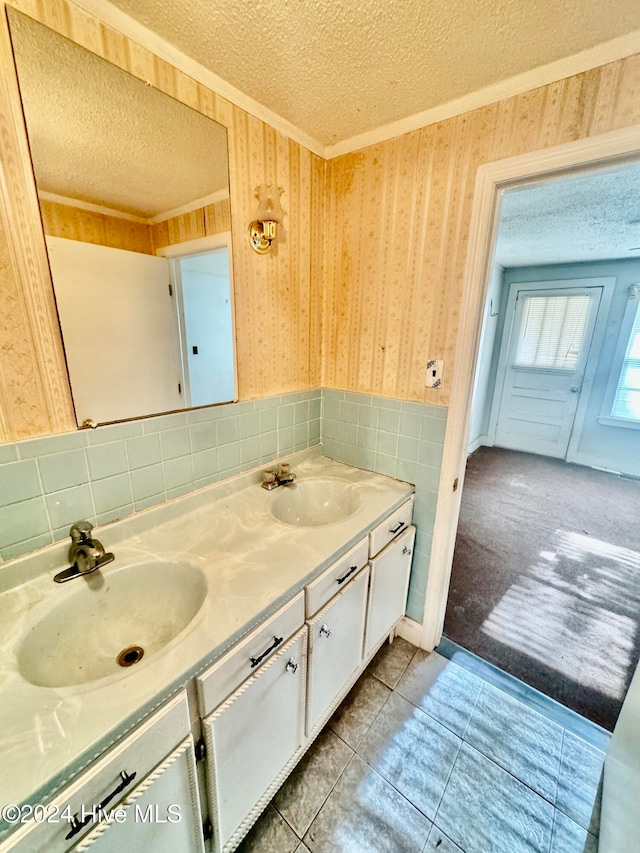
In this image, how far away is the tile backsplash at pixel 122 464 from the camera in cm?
86

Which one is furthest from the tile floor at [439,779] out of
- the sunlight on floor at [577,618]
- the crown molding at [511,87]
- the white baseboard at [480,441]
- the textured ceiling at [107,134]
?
the white baseboard at [480,441]

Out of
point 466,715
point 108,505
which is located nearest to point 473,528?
point 466,715

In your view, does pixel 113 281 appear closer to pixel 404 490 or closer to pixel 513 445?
pixel 404 490

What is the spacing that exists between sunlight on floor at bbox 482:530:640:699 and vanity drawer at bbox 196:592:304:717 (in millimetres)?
1376

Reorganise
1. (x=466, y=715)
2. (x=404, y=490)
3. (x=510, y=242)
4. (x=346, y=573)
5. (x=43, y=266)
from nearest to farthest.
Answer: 1. (x=43, y=266)
2. (x=346, y=573)
3. (x=466, y=715)
4. (x=404, y=490)
5. (x=510, y=242)

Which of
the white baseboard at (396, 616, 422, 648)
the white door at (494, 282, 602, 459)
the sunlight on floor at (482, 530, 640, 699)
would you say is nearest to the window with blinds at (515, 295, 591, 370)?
the white door at (494, 282, 602, 459)

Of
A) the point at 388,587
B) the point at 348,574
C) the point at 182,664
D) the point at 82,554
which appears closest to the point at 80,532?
Result: the point at 82,554

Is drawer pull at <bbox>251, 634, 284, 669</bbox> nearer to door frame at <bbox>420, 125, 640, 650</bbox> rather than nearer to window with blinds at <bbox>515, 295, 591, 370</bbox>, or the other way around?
door frame at <bbox>420, 125, 640, 650</bbox>

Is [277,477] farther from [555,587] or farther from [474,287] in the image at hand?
[555,587]

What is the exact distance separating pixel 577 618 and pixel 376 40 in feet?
8.66

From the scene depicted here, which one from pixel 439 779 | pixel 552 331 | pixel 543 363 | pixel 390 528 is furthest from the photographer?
pixel 543 363

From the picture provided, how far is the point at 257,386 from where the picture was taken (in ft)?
4.72

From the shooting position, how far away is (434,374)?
1.36 metres

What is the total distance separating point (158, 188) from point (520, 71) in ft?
3.84
